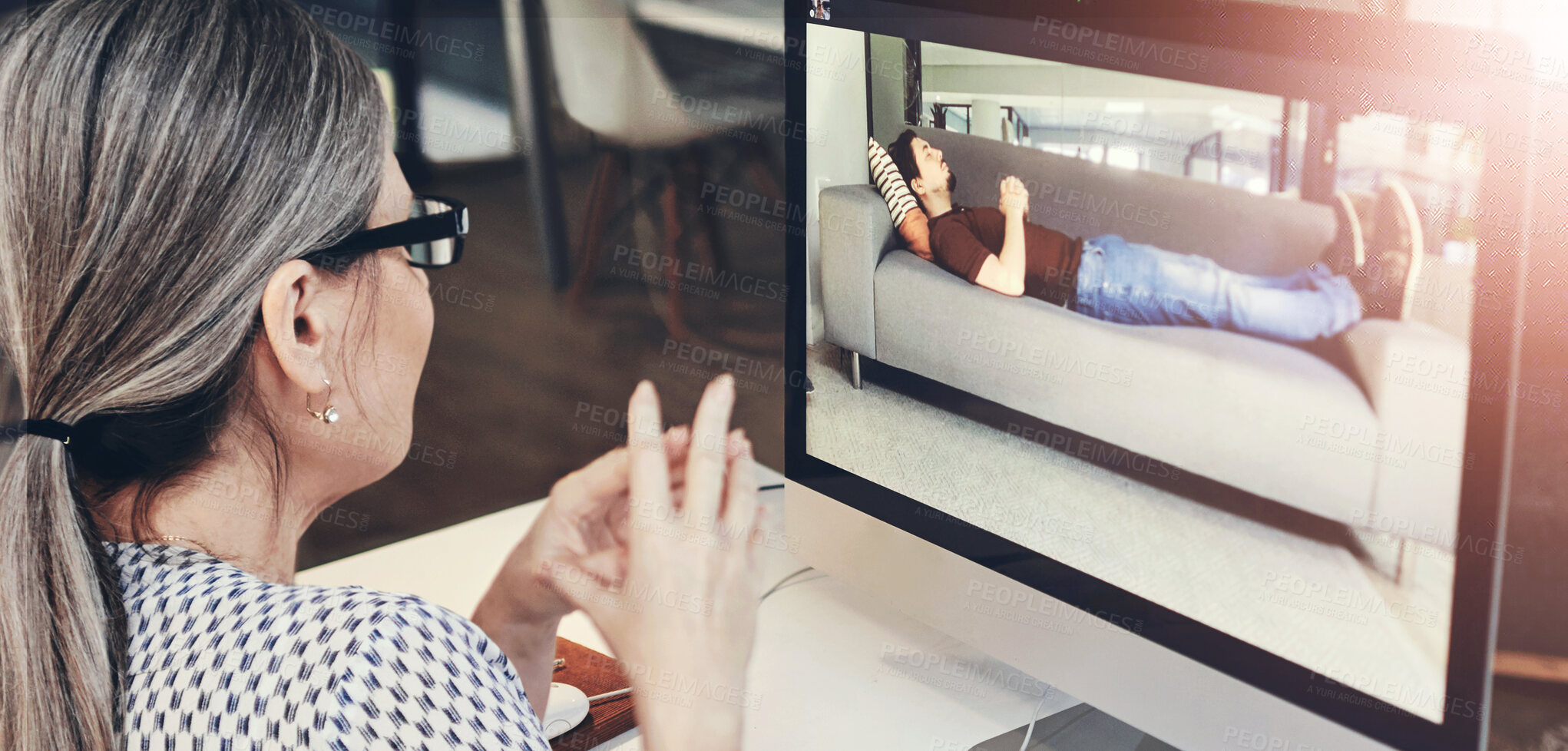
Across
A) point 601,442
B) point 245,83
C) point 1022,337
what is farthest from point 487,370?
point 1022,337

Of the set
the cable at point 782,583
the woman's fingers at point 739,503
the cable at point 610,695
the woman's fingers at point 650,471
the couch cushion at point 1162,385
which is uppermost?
the couch cushion at point 1162,385

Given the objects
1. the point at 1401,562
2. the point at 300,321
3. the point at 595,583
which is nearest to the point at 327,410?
the point at 300,321

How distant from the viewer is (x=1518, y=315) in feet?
1.76

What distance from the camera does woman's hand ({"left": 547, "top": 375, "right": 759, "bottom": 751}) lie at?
95cm

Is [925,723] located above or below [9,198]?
below

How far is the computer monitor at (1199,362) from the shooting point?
56 cm

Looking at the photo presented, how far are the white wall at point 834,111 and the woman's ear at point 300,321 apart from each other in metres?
0.41

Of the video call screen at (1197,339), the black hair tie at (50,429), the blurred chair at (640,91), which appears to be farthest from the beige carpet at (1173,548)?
the blurred chair at (640,91)

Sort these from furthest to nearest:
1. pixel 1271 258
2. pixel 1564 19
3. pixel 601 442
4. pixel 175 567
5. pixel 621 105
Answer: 1. pixel 601 442
2. pixel 621 105
3. pixel 175 567
4. pixel 1271 258
5. pixel 1564 19

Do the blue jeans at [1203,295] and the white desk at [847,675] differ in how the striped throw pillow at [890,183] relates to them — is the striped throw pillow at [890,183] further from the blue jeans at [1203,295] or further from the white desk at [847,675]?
the white desk at [847,675]

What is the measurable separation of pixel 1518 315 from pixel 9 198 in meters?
0.92

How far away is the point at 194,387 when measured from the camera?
30.9 inches

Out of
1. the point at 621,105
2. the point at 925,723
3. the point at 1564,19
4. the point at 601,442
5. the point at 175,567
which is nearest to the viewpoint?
the point at 1564,19

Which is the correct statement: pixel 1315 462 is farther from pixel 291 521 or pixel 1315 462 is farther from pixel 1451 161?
pixel 291 521
